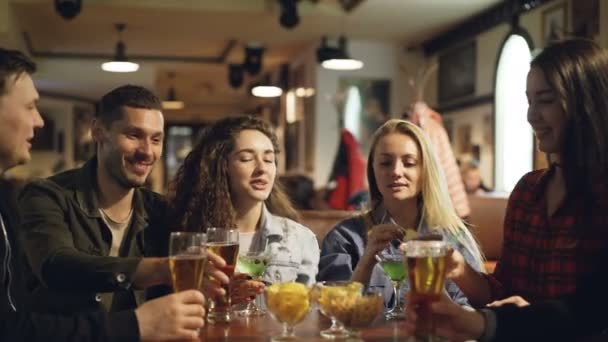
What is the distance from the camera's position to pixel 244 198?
2.72 meters

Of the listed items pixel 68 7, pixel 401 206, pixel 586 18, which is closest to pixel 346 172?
pixel 586 18

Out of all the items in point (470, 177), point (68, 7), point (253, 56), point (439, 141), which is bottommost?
point (470, 177)

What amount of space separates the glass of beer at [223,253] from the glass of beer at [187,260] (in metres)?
0.22

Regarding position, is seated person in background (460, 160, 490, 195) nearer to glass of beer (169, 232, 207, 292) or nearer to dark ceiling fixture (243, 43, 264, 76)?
dark ceiling fixture (243, 43, 264, 76)

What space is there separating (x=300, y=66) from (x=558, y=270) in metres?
9.66

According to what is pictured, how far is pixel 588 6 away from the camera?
5.80m

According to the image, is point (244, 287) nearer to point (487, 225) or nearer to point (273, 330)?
point (273, 330)

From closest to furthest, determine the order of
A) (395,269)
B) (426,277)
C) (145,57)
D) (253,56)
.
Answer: (426,277) → (395,269) → (253,56) → (145,57)

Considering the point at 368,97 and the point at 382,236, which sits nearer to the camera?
the point at 382,236

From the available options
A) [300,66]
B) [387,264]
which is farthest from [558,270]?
[300,66]

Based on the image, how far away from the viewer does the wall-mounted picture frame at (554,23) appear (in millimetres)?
6492

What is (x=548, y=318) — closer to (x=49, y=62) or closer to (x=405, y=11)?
(x=405, y=11)

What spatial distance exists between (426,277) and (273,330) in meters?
0.47

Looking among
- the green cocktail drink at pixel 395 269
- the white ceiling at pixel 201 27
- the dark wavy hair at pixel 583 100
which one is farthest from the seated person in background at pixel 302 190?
the dark wavy hair at pixel 583 100
